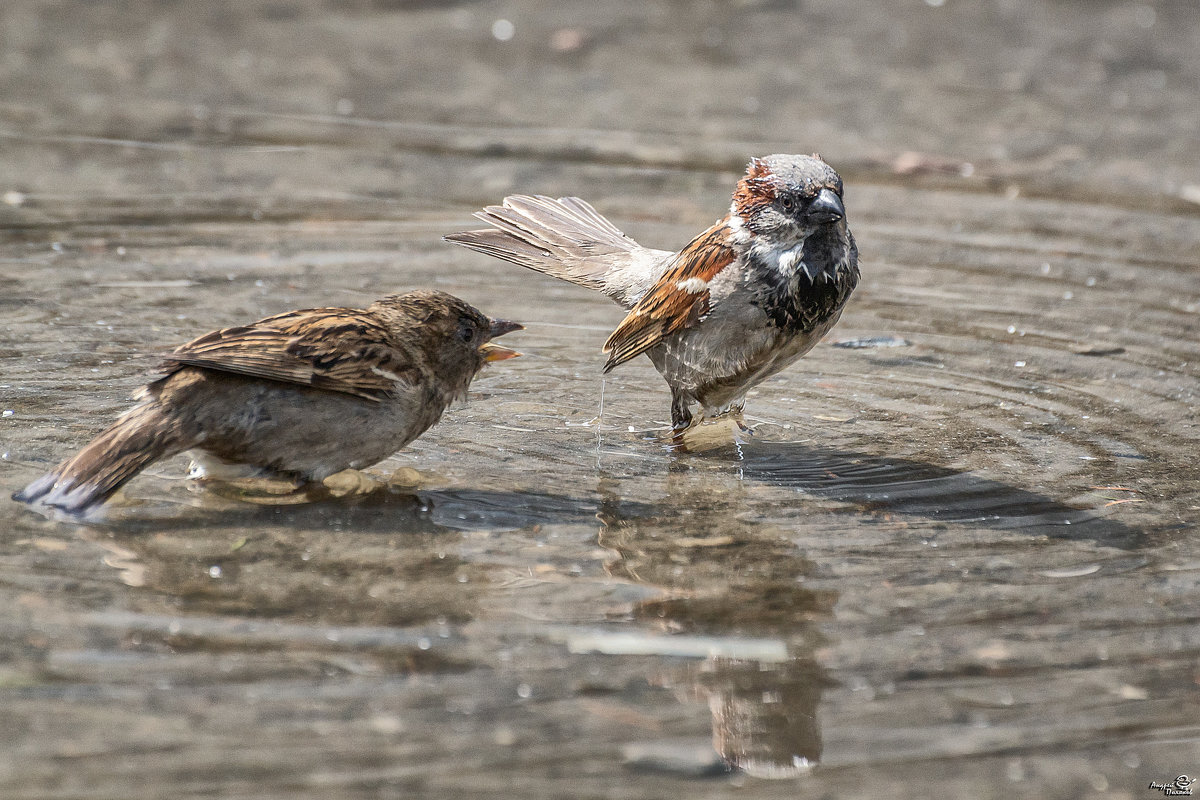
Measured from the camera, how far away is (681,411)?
611cm

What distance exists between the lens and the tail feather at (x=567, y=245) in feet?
22.0

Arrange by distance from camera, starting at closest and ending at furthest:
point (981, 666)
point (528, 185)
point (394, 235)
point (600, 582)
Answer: point (981, 666)
point (600, 582)
point (394, 235)
point (528, 185)

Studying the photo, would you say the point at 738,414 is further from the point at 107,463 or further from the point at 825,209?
the point at 107,463

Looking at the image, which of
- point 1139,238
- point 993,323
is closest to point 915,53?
point 1139,238

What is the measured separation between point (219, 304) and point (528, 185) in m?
2.80

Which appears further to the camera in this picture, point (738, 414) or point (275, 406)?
point (738, 414)

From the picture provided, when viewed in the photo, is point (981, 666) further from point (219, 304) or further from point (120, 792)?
point (219, 304)

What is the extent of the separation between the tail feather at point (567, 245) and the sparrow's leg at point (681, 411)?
2.16ft

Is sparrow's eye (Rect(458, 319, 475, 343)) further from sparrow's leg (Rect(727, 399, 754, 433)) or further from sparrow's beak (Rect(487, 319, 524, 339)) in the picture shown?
sparrow's leg (Rect(727, 399, 754, 433))

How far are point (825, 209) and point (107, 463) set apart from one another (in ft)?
8.90

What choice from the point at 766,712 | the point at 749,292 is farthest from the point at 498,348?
the point at 766,712

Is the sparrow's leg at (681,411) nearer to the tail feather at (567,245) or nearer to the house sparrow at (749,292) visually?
the house sparrow at (749,292)

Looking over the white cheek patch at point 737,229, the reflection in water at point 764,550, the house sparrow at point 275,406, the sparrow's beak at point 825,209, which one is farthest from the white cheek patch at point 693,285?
the house sparrow at point 275,406

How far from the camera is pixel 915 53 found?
11.7 m
